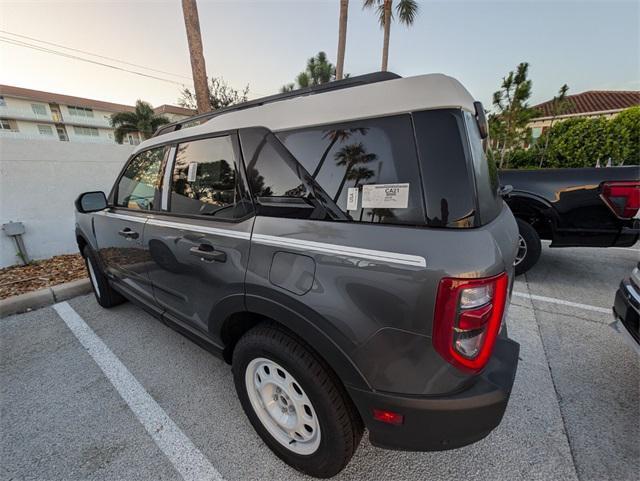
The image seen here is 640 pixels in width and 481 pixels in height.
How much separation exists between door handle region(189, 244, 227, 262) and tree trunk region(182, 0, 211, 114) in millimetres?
5437

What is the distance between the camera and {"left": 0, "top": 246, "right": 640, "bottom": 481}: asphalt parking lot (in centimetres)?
158

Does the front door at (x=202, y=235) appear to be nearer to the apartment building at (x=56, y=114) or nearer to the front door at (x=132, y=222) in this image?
the front door at (x=132, y=222)

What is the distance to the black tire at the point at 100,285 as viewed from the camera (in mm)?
3212

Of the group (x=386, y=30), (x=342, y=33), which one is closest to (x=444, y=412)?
(x=342, y=33)

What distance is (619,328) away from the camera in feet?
6.41

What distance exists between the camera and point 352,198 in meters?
1.23

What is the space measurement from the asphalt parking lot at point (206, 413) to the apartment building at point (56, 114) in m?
33.7

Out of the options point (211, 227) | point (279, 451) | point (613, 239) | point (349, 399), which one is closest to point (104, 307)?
point (211, 227)

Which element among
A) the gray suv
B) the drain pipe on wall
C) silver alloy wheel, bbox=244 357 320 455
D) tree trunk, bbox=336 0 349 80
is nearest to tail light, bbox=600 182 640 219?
the gray suv

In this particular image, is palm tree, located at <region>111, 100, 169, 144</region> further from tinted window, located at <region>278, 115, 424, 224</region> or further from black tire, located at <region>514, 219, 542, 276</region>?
tinted window, located at <region>278, 115, 424, 224</region>

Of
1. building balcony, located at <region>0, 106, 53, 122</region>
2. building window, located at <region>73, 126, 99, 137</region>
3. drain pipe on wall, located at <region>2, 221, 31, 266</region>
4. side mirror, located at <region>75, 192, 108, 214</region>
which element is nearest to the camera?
side mirror, located at <region>75, 192, 108, 214</region>

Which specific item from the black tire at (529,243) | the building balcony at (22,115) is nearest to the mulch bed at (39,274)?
the black tire at (529,243)

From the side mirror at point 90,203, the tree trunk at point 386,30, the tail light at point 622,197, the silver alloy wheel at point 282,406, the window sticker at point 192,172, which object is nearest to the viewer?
the silver alloy wheel at point 282,406

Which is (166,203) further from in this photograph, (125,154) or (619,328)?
(125,154)
